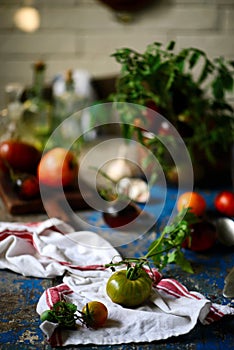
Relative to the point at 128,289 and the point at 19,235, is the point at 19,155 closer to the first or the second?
the point at 19,235

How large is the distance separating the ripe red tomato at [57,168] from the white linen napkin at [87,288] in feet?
0.68

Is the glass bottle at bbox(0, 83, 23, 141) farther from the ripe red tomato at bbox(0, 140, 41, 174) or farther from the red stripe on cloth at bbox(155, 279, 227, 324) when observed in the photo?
the red stripe on cloth at bbox(155, 279, 227, 324)

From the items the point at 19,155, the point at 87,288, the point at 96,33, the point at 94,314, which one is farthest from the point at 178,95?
the point at 96,33

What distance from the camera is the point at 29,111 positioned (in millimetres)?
1740

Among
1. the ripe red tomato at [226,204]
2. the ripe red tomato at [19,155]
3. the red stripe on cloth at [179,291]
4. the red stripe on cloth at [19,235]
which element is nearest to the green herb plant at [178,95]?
the ripe red tomato at [226,204]

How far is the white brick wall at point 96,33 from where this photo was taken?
7.63ft

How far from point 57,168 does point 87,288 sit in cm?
49

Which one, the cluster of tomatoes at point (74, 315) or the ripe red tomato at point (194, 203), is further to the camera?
the ripe red tomato at point (194, 203)

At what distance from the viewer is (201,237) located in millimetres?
1119

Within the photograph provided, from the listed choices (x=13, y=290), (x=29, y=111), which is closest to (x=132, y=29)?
(x=29, y=111)

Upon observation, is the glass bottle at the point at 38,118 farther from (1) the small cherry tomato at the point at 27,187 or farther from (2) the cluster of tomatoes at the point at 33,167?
(1) the small cherry tomato at the point at 27,187

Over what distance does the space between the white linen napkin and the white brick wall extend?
135 cm

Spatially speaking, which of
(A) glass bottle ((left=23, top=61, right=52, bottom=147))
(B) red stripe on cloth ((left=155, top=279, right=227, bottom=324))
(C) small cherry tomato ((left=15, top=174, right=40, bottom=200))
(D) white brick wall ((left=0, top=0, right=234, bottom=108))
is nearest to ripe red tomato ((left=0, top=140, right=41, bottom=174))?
(C) small cherry tomato ((left=15, top=174, right=40, bottom=200))

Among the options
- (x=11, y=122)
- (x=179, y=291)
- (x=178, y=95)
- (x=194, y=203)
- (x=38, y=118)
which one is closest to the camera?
→ (x=179, y=291)
